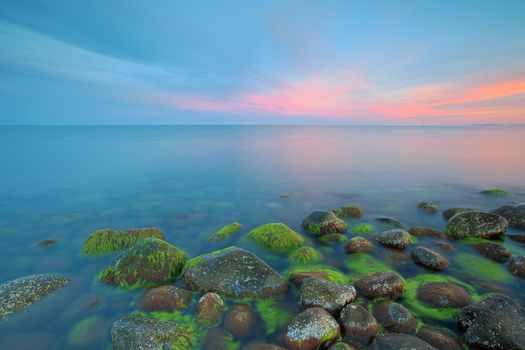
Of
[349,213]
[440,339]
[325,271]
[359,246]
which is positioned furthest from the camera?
[349,213]

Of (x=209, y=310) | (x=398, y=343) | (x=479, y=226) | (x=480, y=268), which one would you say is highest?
(x=479, y=226)

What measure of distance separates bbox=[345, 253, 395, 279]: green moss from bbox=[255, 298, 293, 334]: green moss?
2.37 m

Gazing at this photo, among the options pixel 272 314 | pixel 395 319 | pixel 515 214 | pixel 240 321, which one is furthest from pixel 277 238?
pixel 515 214

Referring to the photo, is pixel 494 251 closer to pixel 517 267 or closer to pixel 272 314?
pixel 517 267

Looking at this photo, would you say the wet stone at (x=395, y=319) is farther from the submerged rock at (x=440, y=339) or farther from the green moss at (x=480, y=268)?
the green moss at (x=480, y=268)

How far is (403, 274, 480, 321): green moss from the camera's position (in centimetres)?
555

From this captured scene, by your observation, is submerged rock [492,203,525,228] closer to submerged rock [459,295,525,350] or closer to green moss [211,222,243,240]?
submerged rock [459,295,525,350]

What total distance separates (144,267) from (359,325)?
5.43 metres

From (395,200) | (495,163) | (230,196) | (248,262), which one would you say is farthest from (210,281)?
(495,163)

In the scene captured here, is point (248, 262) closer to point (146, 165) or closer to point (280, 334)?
point (280, 334)

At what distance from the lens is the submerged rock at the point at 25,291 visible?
233 inches

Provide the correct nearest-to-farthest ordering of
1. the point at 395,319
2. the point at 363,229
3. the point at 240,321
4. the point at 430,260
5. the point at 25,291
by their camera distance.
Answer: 1. the point at 395,319
2. the point at 240,321
3. the point at 25,291
4. the point at 430,260
5. the point at 363,229

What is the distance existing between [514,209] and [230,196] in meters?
13.6

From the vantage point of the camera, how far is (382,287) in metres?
6.04
